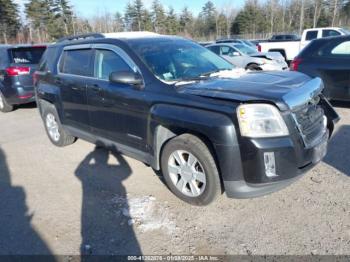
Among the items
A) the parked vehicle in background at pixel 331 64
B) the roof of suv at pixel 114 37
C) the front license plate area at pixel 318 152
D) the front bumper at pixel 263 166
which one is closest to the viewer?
the front bumper at pixel 263 166

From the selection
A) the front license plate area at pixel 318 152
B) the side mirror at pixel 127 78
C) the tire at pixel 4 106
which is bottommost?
the tire at pixel 4 106

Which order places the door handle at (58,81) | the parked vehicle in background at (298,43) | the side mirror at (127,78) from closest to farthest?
the side mirror at (127,78) < the door handle at (58,81) < the parked vehicle in background at (298,43)

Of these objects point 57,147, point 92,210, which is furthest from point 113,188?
point 57,147

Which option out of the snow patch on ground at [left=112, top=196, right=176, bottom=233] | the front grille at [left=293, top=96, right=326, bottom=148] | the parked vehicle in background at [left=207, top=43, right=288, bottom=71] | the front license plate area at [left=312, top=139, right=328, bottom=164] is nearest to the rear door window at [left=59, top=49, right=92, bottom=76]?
the snow patch on ground at [left=112, top=196, right=176, bottom=233]

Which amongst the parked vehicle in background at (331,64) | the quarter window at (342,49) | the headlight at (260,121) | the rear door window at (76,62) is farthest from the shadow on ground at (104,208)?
the quarter window at (342,49)

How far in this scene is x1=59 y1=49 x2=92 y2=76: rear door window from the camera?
15.3 feet

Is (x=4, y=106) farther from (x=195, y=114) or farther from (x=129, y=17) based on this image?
(x=129, y=17)

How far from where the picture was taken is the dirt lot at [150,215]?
2965 mm

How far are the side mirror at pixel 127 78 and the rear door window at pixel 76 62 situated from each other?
1.02m

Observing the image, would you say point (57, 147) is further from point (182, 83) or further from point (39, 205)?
point (182, 83)

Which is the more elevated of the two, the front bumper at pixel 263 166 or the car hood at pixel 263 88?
the car hood at pixel 263 88

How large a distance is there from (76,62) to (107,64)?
0.86 metres

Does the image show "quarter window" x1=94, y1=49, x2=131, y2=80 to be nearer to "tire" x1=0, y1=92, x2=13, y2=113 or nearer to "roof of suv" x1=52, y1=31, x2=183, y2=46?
"roof of suv" x1=52, y1=31, x2=183, y2=46

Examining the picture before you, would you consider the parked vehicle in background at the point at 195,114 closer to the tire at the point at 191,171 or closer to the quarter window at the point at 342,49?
the tire at the point at 191,171
